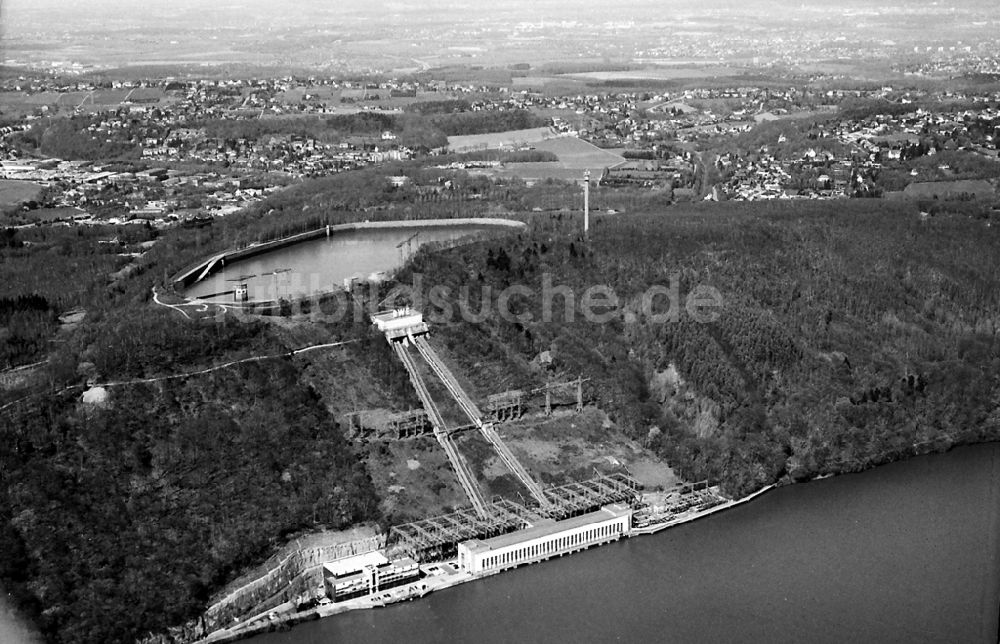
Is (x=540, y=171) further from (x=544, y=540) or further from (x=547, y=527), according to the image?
(x=544, y=540)

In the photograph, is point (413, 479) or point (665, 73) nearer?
point (413, 479)

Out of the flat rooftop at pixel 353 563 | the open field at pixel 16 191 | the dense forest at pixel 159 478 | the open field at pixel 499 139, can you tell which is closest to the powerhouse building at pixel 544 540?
the flat rooftop at pixel 353 563

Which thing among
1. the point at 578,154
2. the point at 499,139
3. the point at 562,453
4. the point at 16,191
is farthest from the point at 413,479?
the point at 499,139

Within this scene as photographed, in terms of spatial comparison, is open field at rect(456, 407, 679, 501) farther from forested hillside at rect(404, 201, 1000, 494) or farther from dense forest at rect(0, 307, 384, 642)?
dense forest at rect(0, 307, 384, 642)

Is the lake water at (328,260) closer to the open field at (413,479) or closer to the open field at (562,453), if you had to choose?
the open field at (413,479)

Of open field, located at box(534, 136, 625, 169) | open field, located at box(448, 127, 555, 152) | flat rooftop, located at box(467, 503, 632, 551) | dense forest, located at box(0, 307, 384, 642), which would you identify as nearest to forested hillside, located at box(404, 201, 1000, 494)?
flat rooftop, located at box(467, 503, 632, 551)

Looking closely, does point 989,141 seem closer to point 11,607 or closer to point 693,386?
point 693,386
